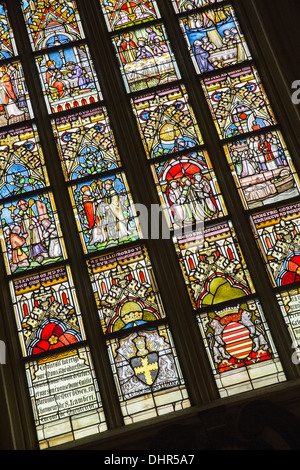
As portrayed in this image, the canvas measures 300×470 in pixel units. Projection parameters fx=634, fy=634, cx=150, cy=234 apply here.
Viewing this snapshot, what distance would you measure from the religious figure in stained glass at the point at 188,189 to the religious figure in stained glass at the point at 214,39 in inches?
40.4

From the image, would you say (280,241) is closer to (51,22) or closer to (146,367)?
(146,367)

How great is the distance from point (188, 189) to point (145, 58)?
5.07 ft

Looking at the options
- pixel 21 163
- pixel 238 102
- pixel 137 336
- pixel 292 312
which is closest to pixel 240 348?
pixel 292 312

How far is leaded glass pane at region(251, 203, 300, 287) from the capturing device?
5395 millimetres

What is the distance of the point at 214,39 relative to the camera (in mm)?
6418

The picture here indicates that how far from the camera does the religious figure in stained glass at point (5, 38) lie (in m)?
6.62

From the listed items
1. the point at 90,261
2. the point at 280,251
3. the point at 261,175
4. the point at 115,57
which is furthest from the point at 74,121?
the point at 280,251

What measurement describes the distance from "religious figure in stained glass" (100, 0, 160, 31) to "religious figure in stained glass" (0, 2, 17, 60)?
1.02 meters

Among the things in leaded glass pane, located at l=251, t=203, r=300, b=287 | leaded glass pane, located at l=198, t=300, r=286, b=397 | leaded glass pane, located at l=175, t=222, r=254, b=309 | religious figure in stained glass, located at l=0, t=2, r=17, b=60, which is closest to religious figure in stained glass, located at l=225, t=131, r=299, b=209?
leaded glass pane, located at l=251, t=203, r=300, b=287

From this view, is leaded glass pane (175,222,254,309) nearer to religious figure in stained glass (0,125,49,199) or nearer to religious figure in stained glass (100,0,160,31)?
religious figure in stained glass (0,125,49,199)

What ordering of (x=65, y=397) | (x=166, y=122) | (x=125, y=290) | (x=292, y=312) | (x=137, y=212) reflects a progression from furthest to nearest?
(x=166, y=122)
(x=137, y=212)
(x=125, y=290)
(x=292, y=312)
(x=65, y=397)

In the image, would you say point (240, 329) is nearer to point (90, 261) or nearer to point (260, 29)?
point (90, 261)

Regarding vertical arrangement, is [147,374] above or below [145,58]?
below

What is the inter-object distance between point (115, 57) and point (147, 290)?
2.47 meters
